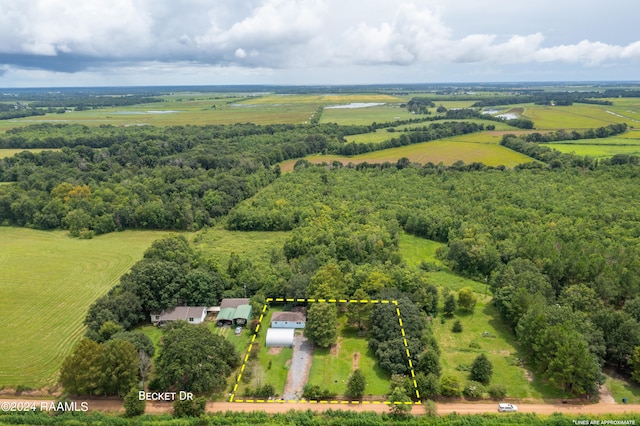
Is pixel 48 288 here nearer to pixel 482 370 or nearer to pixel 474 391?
pixel 474 391

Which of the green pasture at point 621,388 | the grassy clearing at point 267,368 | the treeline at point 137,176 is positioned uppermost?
the treeline at point 137,176

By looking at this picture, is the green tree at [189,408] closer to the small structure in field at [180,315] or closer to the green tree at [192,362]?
the green tree at [192,362]

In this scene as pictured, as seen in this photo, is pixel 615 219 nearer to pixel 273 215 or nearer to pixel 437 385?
pixel 437 385

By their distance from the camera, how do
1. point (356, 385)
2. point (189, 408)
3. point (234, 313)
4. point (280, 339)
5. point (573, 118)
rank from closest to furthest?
1. point (189, 408)
2. point (356, 385)
3. point (280, 339)
4. point (234, 313)
5. point (573, 118)

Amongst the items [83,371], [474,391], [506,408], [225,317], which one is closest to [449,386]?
[474,391]

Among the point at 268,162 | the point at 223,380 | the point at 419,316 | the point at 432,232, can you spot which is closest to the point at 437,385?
the point at 419,316

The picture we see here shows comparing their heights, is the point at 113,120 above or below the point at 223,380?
above

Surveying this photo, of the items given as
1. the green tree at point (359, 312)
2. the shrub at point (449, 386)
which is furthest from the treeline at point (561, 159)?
the shrub at point (449, 386)
